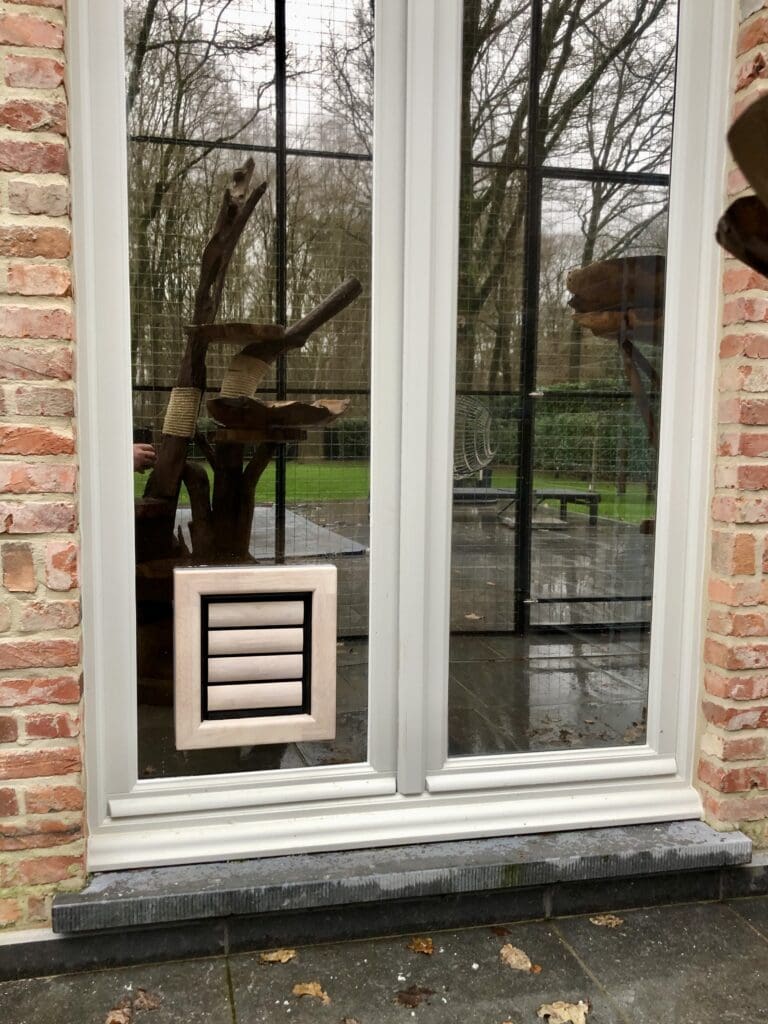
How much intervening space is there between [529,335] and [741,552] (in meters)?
0.81

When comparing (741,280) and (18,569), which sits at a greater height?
(741,280)

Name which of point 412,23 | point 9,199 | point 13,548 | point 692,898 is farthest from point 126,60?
point 692,898

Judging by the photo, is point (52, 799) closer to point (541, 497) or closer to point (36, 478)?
point (36, 478)

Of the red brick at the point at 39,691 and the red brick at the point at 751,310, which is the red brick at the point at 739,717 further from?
the red brick at the point at 39,691

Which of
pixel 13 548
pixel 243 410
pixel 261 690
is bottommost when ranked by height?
pixel 261 690

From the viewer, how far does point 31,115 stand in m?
1.74

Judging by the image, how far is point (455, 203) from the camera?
2.18 metres

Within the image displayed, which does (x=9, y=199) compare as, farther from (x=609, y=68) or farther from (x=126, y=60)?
(x=609, y=68)

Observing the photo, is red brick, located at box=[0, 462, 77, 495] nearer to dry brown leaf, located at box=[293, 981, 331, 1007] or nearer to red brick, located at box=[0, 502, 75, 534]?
red brick, located at box=[0, 502, 75, 534]

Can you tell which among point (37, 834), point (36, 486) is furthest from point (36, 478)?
point (37, 834)

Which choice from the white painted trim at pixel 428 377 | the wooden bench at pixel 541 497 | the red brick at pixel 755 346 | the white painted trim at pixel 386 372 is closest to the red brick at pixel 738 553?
the wooden bench at pixel 541 497

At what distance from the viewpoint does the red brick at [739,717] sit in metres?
2.26

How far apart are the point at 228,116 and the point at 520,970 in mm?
2169

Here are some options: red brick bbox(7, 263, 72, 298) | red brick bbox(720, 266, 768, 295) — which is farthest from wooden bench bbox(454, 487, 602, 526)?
red brick bbox(7, 263, 72, 298)
